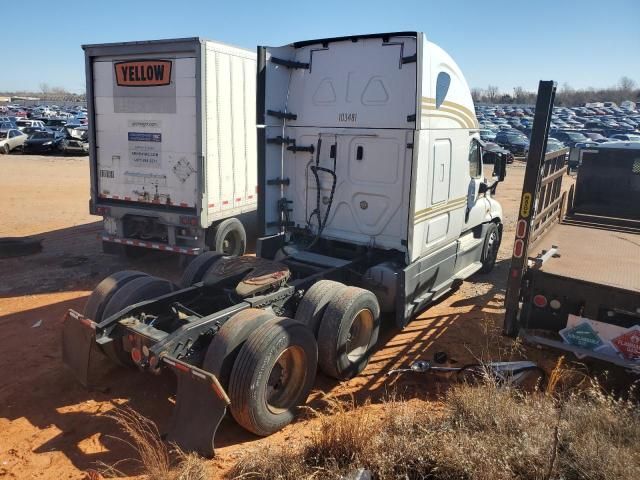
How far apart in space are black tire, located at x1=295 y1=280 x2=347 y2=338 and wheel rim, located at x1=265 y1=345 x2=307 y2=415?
0.50m

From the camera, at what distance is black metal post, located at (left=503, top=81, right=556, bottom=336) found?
4867mm

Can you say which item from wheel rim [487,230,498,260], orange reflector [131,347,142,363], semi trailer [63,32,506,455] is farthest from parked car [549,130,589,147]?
orange reflector [131,347,142,363]

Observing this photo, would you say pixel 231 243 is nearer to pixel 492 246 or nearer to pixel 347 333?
pixel 492 246

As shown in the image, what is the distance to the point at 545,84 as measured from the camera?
4863 millimetres

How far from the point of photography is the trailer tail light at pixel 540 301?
16.8ft

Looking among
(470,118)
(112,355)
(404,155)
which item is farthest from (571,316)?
(112,355)

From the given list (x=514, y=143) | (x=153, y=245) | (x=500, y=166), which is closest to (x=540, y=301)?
(x=500, y=166)

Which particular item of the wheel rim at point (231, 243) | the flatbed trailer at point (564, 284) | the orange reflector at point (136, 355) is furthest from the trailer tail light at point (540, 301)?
the wheel rim at point (231, 243)

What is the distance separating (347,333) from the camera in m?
5.28

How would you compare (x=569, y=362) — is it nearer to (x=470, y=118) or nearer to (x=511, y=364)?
(x=511, y=364)

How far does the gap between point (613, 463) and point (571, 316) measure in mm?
1863

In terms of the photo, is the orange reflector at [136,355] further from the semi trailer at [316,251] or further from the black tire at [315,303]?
the black tire at [315,303]

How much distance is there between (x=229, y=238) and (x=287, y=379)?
5.27 metres

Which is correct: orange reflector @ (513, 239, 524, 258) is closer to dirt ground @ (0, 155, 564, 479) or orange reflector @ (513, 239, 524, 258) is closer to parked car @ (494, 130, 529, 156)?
dirt ground @ (0, 155, 564, 479)
